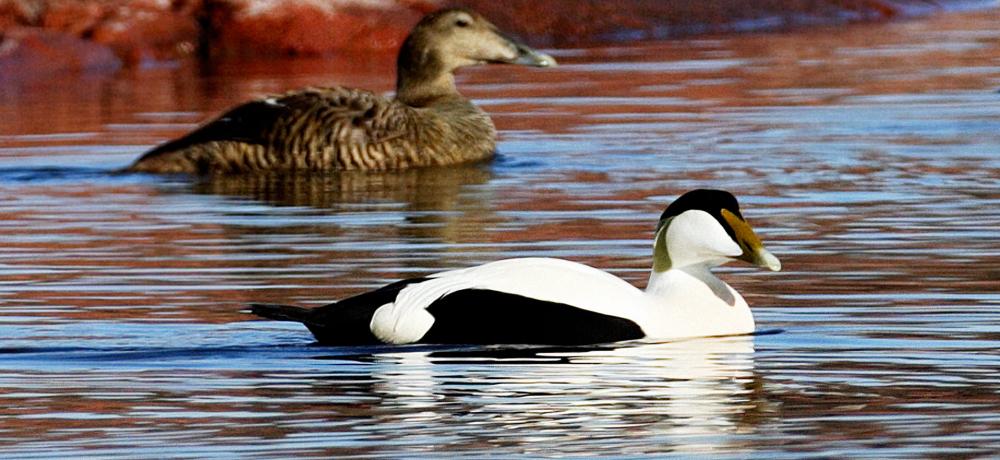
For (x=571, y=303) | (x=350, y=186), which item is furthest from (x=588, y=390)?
(x=350, y=186)

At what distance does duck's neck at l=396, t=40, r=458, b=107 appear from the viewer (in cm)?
1706

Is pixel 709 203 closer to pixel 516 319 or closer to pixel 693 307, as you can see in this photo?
pixel 693 307

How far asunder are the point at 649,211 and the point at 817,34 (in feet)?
48.9

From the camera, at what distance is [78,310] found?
381 inches

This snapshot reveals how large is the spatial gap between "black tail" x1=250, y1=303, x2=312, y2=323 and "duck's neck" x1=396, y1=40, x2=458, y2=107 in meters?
8.13

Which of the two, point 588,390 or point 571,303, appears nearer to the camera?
point 588,390

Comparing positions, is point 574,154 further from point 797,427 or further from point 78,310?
point 797,427

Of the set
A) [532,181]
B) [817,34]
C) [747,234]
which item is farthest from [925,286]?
[817,34]

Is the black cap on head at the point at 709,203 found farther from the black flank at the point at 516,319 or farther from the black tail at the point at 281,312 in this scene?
the black tail at the point at 281,312

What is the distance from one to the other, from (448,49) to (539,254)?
601 centimetres

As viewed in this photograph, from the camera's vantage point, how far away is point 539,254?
11.3 meters

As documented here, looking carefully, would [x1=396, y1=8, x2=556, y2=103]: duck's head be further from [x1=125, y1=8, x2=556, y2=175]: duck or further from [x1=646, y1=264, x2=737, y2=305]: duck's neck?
[x1=646, y1=264, x2=737, y2=305]: duck's neck

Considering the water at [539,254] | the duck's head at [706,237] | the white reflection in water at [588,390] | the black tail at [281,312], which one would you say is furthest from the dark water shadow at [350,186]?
the white reflection in water at [588,390]

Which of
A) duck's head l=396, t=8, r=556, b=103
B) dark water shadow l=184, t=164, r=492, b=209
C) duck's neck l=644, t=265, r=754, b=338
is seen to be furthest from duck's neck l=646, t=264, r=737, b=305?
duck's head l=396, t=8, r=556, b=103
